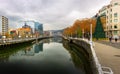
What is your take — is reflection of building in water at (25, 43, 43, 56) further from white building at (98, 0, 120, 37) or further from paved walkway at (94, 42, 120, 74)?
white building at (98, 0, 120, 37)

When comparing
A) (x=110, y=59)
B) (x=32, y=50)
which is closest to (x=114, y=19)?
(x=32, y=50)

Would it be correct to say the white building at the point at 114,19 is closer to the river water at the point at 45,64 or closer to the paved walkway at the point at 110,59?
the river water at the point at 45,64

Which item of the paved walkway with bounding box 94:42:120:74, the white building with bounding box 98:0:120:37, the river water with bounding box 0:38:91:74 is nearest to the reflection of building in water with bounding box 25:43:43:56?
the river water with bounding box 0:38:91:74

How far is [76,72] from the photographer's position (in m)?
20.2

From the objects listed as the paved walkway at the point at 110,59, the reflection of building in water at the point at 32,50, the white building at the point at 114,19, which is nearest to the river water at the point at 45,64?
the paved walkway at the point at 110,59

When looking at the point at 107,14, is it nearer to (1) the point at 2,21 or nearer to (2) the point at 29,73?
(2) the point at 29,73

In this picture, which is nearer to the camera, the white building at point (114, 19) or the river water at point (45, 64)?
the river water at point (45, 64)

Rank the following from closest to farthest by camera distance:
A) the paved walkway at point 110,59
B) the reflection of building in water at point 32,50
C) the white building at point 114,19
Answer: the paved walkway at point 110,59 → the reflection of building in water at point 32,50 → the white building at point 114,19

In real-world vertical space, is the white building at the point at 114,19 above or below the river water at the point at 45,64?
above

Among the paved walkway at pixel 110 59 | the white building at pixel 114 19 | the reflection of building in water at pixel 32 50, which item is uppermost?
the white building at pixel 114 19

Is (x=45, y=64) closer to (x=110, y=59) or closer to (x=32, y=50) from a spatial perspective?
(x=110, y=59)

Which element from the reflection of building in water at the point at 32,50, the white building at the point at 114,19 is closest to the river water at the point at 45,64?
the reflection of building in water at the point at 32,50

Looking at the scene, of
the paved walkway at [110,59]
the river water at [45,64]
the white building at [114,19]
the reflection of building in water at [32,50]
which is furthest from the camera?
the white building at [114,19]

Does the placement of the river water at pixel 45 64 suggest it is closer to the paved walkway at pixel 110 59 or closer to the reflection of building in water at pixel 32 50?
the paved walkway at pixel 110 59
